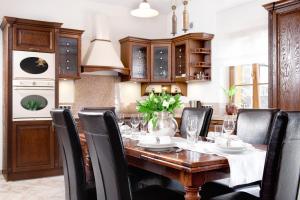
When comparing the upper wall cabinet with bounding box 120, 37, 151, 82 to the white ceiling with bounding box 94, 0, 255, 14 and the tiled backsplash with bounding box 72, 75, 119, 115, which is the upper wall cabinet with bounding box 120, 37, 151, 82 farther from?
the white ceiling with bounding box 94, 0, 255, 14

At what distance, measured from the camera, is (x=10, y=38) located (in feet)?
13.9

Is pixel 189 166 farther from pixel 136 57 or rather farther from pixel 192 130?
pixel 136 57

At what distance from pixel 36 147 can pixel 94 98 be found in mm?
1458

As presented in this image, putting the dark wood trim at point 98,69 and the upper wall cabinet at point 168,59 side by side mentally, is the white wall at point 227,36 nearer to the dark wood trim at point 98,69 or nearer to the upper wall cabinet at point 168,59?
the upper wall cabinet at point 168,59

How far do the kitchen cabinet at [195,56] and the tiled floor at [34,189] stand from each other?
2637mm

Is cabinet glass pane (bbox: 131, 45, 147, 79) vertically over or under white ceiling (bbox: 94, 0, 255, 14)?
under

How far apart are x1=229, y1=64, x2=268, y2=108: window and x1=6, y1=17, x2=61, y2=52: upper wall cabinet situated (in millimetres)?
2881

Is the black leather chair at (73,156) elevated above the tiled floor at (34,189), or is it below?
above

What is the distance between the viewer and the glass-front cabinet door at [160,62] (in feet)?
18.6

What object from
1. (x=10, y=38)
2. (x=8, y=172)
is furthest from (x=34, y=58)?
(x=8, y=172)

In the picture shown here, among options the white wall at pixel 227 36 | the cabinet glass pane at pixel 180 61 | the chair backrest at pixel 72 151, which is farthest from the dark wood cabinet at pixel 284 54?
the chair backrest at pixel 72 151

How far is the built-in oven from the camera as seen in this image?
167 inches

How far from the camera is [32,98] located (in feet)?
14.3

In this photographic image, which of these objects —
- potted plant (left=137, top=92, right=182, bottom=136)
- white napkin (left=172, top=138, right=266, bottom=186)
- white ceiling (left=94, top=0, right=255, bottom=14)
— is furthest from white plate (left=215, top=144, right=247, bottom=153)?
white ceiling (left=94, top=0, right=255, bottom=14)
